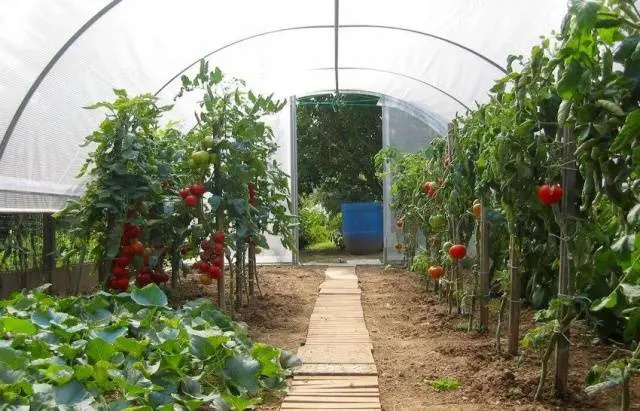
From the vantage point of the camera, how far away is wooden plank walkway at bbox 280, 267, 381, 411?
3.12 m

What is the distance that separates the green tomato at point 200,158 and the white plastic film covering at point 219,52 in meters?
1.36

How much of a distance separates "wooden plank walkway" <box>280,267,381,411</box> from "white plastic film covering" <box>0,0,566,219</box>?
7.68 ft

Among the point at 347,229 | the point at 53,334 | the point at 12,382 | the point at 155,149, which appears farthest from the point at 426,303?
the point at 347,229

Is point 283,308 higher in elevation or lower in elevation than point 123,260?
lower

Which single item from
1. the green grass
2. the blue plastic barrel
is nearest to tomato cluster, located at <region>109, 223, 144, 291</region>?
the green grass

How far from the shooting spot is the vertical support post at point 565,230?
2.99 metres

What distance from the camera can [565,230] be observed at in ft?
9.76

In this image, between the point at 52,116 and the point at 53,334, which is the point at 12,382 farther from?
the point at 52,116

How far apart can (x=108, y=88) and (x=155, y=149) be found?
1401 millimetres

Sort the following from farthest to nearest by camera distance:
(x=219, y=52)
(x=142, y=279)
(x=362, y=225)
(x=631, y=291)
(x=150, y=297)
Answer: (x=362, y=225)
(x=219, y=52)
(x=142, y=279)
(x=150, y=297)
(x=631, y=291)

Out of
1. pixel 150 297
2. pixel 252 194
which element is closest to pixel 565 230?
pixel 150 297

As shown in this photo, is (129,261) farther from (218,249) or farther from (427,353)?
(427,353)

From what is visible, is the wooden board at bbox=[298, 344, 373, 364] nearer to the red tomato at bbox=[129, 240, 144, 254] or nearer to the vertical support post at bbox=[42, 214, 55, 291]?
the red tomato at bbox=[129, 240, 144, 254]

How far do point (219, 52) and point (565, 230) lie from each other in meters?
5.86
